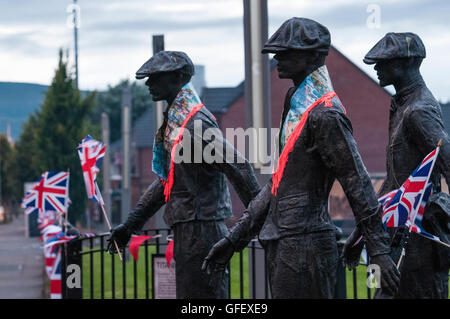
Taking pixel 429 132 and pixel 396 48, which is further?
pixel 396 48

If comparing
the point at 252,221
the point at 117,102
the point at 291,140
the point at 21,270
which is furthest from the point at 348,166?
the point at 117,102

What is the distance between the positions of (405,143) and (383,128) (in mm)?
27171

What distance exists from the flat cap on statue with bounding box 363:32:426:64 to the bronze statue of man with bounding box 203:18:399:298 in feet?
2.66

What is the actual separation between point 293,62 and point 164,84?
5.23ft

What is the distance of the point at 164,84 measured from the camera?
606 centimetres

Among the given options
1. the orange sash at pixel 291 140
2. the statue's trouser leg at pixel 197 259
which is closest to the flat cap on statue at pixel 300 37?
the orange sash at pixel 291 140

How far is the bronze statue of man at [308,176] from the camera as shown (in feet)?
14.6

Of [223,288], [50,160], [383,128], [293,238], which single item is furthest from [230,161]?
[50,160]

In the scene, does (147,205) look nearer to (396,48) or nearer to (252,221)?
(252,221)

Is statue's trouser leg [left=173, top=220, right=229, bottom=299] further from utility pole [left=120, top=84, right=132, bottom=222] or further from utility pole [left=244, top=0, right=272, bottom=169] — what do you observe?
utility pole [left=120, top=84, right=132, bottom=222]

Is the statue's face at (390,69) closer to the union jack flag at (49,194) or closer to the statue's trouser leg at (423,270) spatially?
the statue's trouser leg at (423,270)

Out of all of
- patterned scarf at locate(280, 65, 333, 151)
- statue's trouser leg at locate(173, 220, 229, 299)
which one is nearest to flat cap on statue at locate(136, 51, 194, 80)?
statue's trouser leg at locate(173, 220, 229, 299)

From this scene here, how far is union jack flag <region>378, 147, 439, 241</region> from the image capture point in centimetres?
491

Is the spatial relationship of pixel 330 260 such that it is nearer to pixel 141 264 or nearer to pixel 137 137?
pixel 141 264
